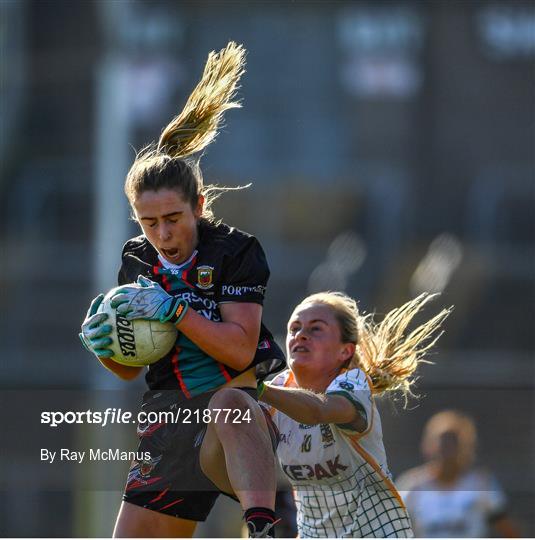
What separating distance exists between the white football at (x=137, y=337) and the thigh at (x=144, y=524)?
589mm

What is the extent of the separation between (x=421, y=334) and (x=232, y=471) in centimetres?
118

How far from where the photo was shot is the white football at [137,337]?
13.4 ft

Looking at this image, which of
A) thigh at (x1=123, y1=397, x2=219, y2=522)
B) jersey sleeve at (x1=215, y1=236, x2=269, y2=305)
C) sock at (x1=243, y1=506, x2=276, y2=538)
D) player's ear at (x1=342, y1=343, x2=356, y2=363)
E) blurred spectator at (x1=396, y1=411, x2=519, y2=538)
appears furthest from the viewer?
blurred spectator at (x1=396, y1=411, x2=519, y2=538)

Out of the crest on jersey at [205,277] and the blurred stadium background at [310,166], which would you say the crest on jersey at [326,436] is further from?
the blurred stadium background at [310,166]

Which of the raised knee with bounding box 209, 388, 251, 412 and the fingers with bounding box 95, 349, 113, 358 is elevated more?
the fingers with bounding box 95, 349, 113, 358

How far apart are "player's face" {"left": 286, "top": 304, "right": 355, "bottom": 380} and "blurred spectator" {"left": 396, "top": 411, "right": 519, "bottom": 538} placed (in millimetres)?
3185

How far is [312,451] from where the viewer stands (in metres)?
4.75

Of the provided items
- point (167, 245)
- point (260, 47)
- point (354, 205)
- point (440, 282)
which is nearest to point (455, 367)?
point (440, 282)

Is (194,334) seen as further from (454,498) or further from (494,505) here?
(494,505)

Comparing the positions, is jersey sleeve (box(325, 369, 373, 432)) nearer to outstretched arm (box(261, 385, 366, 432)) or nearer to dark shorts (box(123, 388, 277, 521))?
outstretched arm (box(261, 385, 366, 432))

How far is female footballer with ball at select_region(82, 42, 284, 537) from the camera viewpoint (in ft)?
13.4

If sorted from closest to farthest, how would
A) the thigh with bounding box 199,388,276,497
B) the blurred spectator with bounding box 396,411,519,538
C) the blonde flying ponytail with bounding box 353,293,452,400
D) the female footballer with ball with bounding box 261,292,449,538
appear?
the thigh with bounding box 199,388,276,497
the female footballer with ball with bounding box 261,292,449,538
the blonde flying ponytail with bounding box 353,293,452,400
the blurred spectator with bounding box 396,411,519,538

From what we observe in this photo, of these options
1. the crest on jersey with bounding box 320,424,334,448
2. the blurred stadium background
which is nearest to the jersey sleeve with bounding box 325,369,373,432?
the crest on jersey with bounding box 320,424,334,448

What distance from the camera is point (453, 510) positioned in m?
7.99
